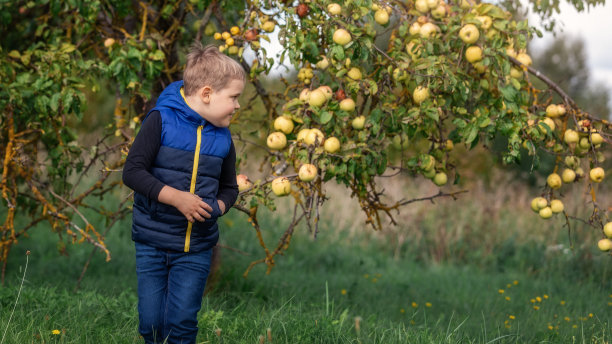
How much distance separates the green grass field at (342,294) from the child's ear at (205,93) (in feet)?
3.16

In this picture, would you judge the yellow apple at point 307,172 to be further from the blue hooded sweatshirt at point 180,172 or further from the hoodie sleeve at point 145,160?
the hoodie sleeve at point 145,160

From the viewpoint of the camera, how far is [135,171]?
7.97 feet

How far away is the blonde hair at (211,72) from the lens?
250cm

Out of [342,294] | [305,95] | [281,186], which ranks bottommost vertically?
[342,294]

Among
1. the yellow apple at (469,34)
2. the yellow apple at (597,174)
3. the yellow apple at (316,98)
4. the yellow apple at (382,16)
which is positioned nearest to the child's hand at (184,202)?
the yellow apple at (316,98)

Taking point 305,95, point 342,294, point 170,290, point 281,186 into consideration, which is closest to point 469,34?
point 305,95

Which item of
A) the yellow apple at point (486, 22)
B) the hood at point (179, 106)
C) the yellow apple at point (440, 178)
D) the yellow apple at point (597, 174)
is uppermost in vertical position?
the yellow apple at point (486, 22)

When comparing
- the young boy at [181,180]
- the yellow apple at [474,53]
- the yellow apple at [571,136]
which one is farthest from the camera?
the yellow apple at [571,136]

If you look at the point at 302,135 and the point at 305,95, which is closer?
the point at 302,135

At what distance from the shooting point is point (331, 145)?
286 cm

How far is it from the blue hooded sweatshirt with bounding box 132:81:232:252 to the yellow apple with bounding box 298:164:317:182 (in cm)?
39

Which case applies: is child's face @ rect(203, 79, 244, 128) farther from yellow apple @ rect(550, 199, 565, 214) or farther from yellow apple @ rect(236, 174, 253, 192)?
yellow apple @ rect(550, 199, 565, 214)

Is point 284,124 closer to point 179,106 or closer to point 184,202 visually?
point 179,106

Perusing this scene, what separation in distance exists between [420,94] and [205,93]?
3.43 feet
